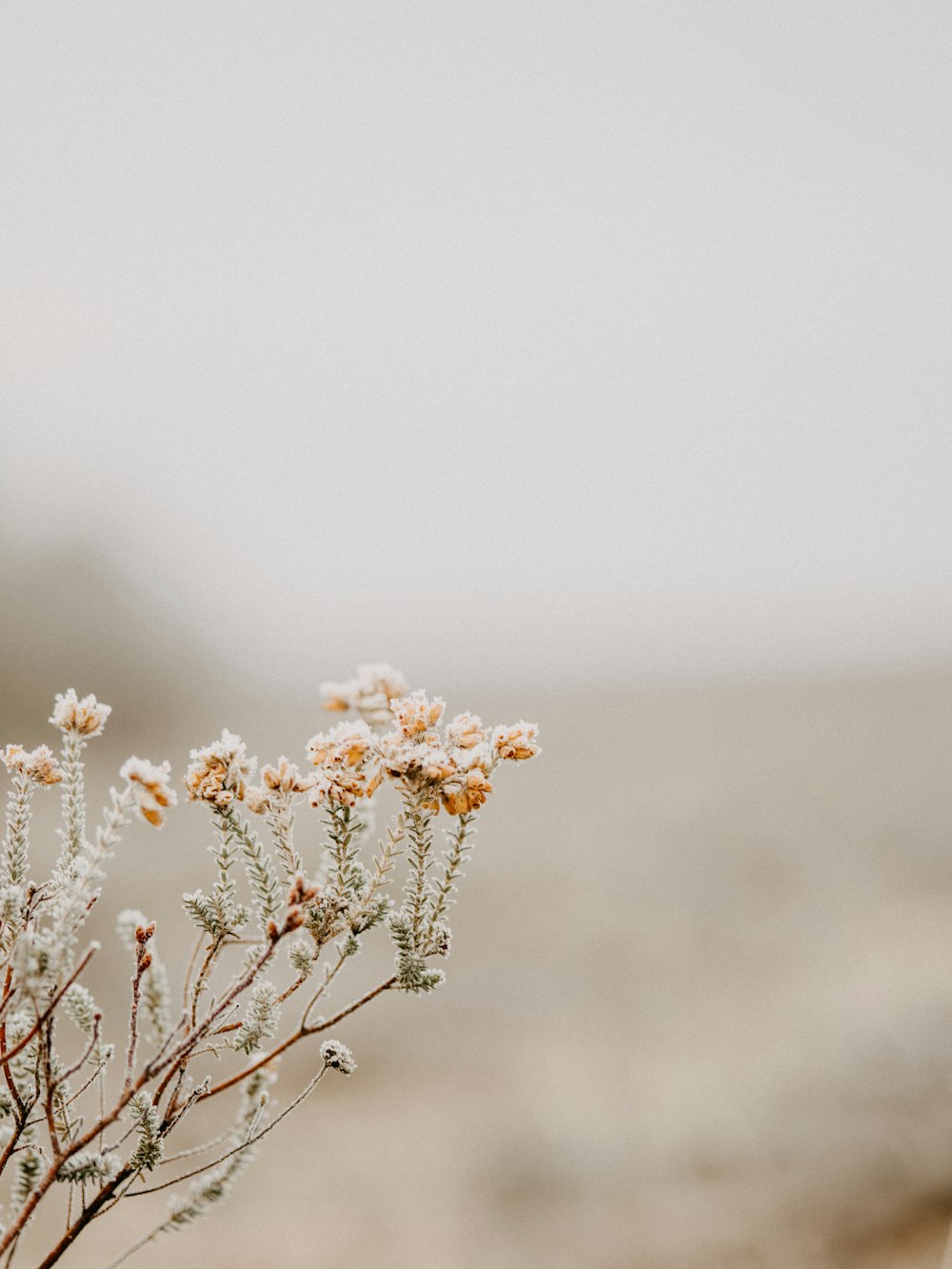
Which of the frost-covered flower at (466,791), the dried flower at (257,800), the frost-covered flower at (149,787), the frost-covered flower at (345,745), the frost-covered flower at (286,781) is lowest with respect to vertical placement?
the frost-covered flower at (149,787)

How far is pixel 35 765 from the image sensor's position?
126 centimetres

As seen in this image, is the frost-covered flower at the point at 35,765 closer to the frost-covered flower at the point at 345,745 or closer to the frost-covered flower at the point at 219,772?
the frost-covered flower at the point at 219,772

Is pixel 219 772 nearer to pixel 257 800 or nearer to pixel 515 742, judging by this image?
pixel 257 800

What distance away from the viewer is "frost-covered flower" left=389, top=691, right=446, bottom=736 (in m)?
1.19

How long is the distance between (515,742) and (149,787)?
0.51 metres

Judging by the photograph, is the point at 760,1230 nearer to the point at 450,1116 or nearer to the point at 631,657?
the point at 450,1116

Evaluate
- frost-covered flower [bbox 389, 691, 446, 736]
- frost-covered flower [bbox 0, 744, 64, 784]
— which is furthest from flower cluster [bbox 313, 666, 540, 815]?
frost-covered flower [bbox 0, 744, 64, 784]

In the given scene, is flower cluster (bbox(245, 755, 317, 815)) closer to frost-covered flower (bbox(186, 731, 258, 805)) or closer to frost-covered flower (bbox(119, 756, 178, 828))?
frost-covered flower (bbox(186, 731, 258, 805))

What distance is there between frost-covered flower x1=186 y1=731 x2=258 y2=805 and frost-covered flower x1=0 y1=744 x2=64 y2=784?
238mm

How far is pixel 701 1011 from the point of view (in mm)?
5867

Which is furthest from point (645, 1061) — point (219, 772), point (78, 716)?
point (78, 716)

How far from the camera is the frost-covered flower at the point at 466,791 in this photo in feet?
3.86

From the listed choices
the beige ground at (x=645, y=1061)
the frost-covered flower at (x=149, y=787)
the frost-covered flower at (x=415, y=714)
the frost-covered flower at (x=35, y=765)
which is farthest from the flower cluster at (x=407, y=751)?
the beige ground at (x=645, y=1061)

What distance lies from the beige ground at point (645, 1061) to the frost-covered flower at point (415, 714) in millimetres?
3880
